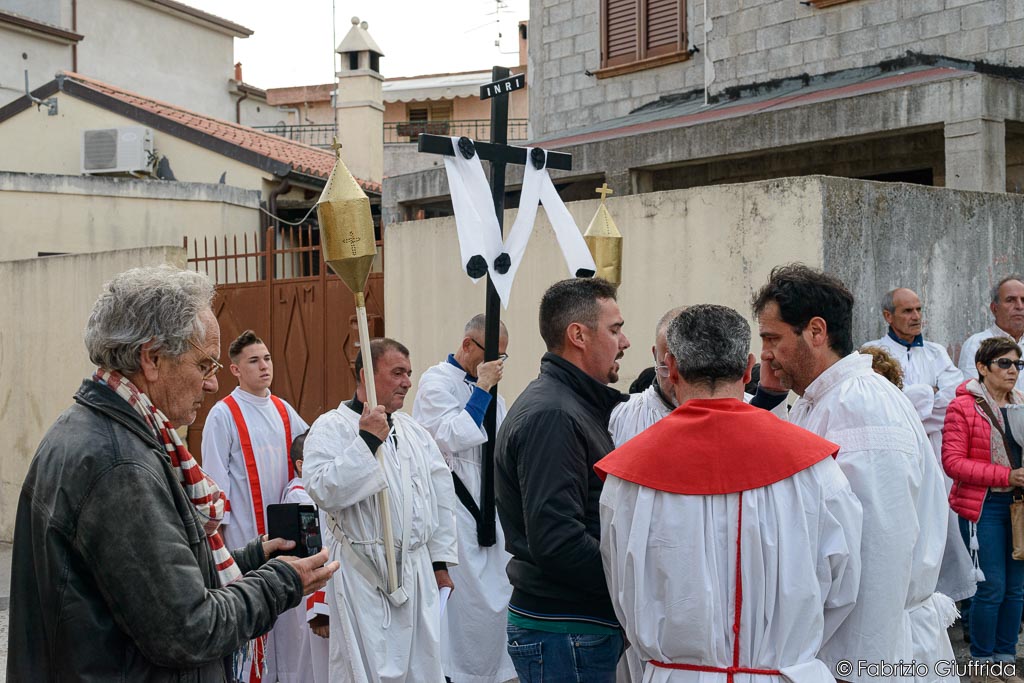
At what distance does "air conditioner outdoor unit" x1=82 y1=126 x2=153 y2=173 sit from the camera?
57.5ft

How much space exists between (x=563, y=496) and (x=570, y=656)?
0.51 m

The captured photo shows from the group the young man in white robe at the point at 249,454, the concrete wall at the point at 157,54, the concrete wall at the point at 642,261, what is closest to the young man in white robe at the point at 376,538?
the young man in white robe at the point at 249,454

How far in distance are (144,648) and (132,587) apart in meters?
0.15

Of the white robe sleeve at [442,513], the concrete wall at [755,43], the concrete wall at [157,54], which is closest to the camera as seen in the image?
the white robe sleeve at [442,513]

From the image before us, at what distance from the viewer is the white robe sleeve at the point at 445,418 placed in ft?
18.8

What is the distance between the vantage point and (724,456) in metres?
2.75

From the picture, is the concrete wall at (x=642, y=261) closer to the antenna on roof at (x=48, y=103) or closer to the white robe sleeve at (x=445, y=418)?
the white robe sleeve at (x=445, y=418)

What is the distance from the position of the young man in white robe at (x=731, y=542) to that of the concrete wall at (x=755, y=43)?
864 cm

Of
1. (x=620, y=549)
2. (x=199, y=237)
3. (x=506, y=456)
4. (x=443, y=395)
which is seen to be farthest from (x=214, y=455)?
(x=199, y=237)

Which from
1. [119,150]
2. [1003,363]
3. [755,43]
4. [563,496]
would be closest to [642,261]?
[1003,363]

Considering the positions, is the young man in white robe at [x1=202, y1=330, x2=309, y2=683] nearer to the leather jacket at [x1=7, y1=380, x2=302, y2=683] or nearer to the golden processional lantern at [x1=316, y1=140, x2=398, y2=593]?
the golden processional lantern at [x1=316, y1=140, x2=398, y2=593]

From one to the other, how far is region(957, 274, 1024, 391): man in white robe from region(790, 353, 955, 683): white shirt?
396cm

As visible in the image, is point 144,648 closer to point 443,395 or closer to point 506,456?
point 506,456

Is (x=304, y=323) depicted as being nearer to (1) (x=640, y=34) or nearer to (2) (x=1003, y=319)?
(2) (x=1003, y=319)
